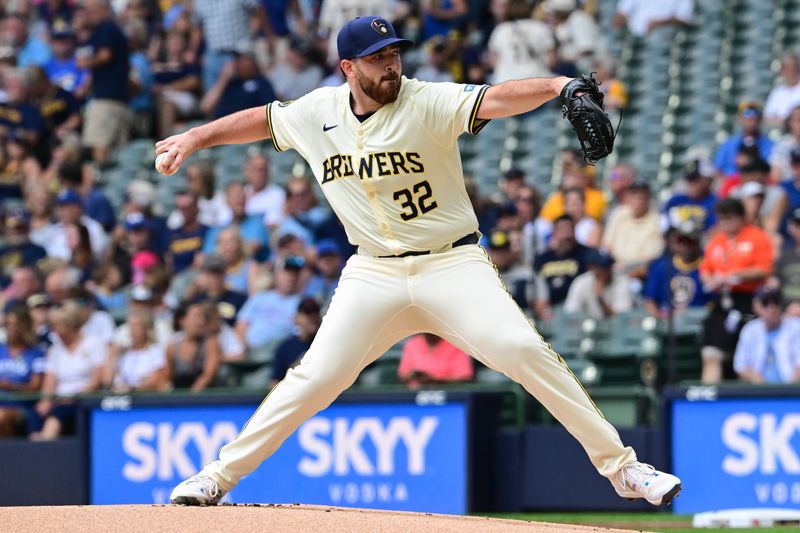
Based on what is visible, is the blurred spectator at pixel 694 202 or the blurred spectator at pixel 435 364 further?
the blurred spectator at pixel 694 202

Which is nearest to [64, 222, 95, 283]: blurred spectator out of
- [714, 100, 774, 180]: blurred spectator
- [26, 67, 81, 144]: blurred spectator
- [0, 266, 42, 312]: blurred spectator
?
[0, 266, 42, 312]: blurred spectator

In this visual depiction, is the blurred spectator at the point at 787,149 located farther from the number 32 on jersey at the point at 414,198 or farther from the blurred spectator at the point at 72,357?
the number 32 on jersey at the point at 414,198

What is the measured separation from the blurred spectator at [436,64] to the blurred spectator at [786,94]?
3.48 m

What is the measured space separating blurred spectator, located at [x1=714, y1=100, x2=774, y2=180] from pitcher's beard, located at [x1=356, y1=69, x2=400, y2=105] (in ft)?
21.5

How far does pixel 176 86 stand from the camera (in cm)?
1666

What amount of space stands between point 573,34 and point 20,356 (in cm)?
683

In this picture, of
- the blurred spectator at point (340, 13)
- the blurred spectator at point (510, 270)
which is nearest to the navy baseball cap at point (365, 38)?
the blurred spectator at point (510, 270)

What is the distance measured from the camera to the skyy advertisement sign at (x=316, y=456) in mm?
9992

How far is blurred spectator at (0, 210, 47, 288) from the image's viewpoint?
1417cm

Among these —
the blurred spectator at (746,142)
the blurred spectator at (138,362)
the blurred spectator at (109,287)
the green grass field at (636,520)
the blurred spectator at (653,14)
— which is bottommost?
the green grass field at (636,520)

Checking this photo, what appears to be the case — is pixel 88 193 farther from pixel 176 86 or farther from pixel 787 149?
pixel 787 149

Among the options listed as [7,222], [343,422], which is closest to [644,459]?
[343,422]

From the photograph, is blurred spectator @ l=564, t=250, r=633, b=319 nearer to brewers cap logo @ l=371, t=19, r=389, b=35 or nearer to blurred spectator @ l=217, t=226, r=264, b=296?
blurred spectator @ l=217, t=226, r=264, b=296

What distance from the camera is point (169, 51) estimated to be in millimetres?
16797
